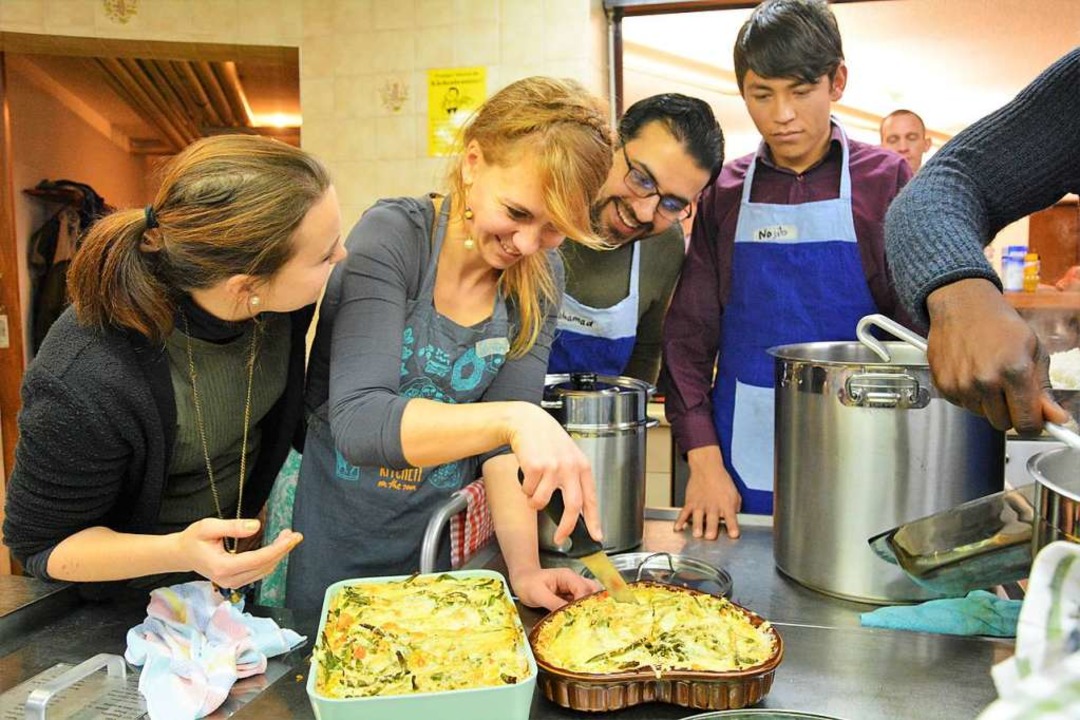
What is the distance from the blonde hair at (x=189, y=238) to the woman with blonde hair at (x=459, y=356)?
160mm

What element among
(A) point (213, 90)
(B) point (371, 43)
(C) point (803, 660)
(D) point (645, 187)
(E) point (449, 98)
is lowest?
(C) point (803, 660)

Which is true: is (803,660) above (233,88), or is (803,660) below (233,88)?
below

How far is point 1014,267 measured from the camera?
298 cm

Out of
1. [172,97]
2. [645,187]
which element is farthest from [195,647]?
[172,97]

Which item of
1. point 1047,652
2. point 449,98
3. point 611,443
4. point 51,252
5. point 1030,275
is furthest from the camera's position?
point 51,252

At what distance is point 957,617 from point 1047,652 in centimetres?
52

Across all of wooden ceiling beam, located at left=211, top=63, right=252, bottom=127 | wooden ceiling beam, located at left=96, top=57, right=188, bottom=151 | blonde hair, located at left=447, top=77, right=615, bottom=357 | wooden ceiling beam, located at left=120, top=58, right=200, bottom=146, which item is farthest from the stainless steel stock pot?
wooden ceiling beam, located at left=211, top=63, right=252, bottom=127

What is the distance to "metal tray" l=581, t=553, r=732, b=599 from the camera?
117 centimetres

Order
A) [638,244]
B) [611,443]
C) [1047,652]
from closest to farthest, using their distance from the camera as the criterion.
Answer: [1047,652]
[611,443]
[638,244]

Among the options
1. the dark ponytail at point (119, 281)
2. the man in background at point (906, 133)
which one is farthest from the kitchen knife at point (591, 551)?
the man in background at point (906, 133)

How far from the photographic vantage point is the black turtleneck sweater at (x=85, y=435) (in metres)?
1.03

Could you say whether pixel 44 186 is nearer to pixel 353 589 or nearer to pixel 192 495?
pixel 192 495

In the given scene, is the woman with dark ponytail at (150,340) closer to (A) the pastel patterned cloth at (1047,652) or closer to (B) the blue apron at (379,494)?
(B) the blue apron at (379,494)

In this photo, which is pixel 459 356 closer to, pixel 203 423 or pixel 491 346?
pixel 491 346
